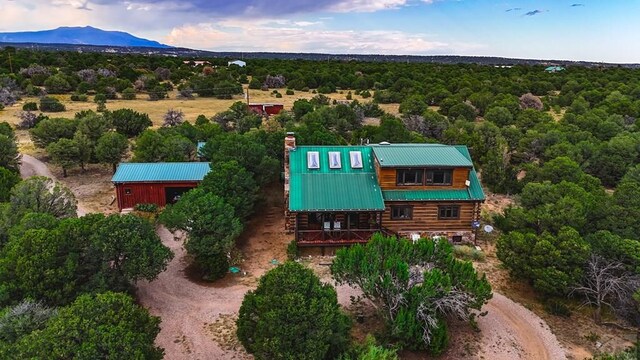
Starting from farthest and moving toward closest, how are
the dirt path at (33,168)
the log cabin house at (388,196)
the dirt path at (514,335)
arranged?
1. the dirt path at (33,168)
2. the log cabin house at (388,196)
3. the dirt path at (514,335)

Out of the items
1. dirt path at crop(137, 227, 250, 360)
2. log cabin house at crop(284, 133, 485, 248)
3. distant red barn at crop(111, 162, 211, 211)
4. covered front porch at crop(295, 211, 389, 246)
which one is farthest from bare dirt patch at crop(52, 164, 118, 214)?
log cabin house at crop(284, 133, 485, 248)

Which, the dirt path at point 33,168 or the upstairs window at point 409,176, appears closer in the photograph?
the upstairs window at point 409,176

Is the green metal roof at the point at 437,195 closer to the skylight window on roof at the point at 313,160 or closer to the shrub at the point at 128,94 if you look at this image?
the skylight window on roof at the point at 313,160

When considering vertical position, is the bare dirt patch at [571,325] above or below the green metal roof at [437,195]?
below

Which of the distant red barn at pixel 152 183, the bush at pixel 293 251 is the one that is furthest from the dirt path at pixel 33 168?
the bush at pixel 293 251

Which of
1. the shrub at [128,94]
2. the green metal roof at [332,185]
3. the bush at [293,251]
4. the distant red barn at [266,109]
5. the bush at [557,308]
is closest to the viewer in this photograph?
the bush at [557,308]

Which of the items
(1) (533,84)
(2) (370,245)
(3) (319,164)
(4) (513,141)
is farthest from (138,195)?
(1) (533,84)

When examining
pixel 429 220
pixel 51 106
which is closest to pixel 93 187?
pixel 429 220
